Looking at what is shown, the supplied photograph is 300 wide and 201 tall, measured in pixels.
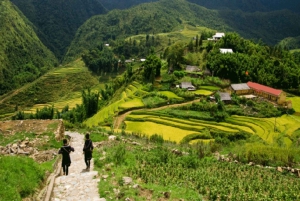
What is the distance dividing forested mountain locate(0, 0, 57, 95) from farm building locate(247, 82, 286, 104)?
112 m

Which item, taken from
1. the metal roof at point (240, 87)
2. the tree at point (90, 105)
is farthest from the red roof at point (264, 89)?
the tree at point (90, 105)

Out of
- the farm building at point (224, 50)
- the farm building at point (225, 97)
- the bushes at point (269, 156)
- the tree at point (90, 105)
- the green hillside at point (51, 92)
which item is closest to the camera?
the bushes at point (269, 156)

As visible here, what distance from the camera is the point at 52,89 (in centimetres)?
11906

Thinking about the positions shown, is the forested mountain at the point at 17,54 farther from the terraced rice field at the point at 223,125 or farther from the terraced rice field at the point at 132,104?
the terraced rice field at the point at 223,125

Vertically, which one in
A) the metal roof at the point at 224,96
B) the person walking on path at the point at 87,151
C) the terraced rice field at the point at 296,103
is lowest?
the terraced rice field at the point at 296,103

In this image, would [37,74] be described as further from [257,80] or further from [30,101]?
[257,80]

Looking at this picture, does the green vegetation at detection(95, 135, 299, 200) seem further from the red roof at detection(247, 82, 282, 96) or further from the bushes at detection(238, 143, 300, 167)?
the red roof at detection(247, 82, 282, 96)

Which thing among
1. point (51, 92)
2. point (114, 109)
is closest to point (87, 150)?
point (114, 109)

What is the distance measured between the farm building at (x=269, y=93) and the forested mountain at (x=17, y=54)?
11199 centimetres

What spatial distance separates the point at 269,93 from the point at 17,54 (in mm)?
148786

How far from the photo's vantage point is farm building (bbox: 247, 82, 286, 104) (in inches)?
2135

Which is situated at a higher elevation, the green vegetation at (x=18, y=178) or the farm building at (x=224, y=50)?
the farm building at (x=224, y=50)

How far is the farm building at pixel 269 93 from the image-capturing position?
5422 centimetres

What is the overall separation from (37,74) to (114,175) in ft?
492
